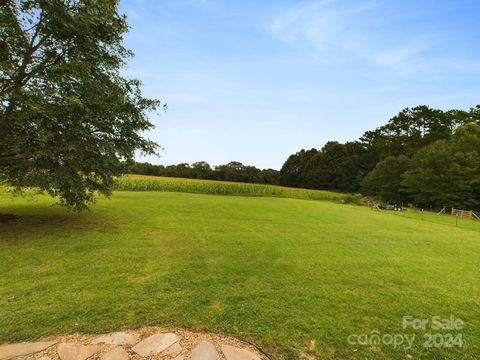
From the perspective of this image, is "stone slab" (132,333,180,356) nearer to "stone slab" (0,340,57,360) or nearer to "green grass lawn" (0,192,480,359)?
"green grass lawn" (0,192,480,359)

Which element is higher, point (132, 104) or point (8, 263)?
point (132, 104)

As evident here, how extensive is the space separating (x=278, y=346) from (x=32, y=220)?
9290 mm

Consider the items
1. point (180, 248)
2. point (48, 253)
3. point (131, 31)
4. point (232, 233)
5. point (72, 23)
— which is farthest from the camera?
point (131, 31)

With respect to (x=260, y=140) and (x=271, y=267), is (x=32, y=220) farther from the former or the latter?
(x=260, y=140)

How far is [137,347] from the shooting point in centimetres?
230

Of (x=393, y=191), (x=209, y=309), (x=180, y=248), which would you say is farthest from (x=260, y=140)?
(x=209, y=309)

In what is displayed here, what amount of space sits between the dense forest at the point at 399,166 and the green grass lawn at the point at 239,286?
388 cm

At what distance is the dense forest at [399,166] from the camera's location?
27422 millimetres

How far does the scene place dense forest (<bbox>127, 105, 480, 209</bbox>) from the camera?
90.0 ft

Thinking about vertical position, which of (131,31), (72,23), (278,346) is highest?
(131,31)

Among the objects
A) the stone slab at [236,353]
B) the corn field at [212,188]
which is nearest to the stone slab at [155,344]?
the stone slab at [236,353]

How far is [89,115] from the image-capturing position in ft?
22.0

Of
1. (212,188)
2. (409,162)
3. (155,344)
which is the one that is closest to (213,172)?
(212,188)

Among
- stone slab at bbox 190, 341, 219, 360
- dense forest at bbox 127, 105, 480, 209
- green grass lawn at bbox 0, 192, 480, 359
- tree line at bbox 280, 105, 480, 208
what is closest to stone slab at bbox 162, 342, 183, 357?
stone slab at bbox 190, 341, 219, 360
